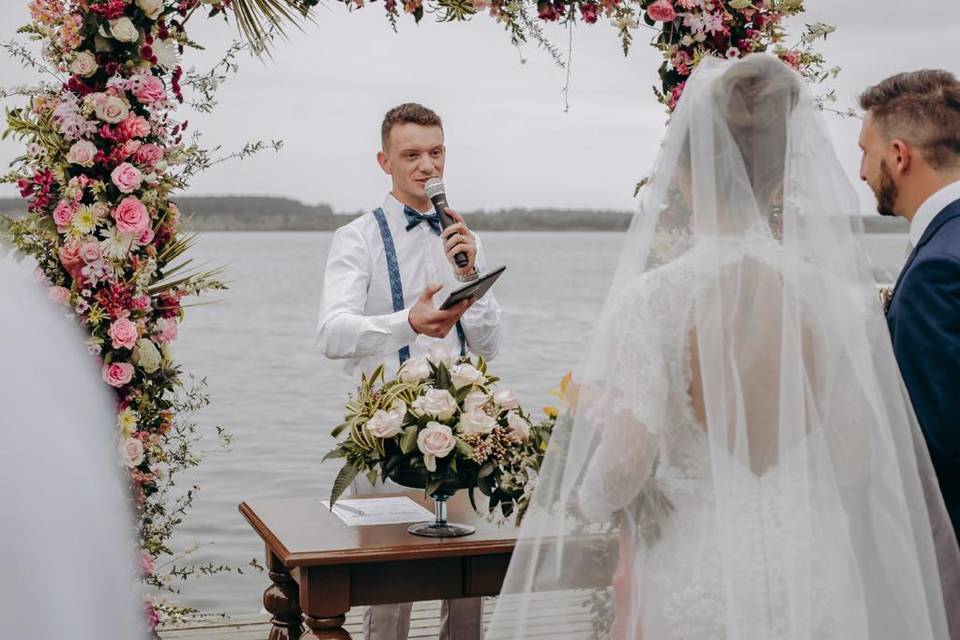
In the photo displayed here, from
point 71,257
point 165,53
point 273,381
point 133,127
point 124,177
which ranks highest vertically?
point 165,53

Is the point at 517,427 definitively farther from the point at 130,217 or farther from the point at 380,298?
the point at 130,217

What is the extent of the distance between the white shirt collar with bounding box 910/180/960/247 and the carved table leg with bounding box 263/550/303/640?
1.98 metres

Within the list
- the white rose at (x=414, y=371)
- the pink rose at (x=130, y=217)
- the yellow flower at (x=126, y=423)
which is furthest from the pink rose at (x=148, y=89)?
the white rose at (x=414, y=371)

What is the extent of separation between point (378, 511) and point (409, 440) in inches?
20.5

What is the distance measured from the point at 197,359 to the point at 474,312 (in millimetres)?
18284

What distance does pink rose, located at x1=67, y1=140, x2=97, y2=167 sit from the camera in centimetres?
342

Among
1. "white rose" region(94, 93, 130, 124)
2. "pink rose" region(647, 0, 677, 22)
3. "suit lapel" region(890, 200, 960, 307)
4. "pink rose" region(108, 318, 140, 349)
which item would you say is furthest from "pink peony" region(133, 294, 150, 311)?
"suit lapel" region(890, 200, 960, 307)

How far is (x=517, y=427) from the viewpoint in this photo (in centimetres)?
304

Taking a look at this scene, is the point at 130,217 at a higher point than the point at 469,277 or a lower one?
higher

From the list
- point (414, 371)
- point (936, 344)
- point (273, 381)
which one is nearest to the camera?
point (936, 344)

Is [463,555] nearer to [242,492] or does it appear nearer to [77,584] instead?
[77,584]

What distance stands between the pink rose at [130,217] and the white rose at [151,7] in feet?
1.83

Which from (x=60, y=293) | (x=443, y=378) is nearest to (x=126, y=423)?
(x=60, y=293)

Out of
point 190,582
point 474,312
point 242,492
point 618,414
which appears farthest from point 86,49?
point 242,492
